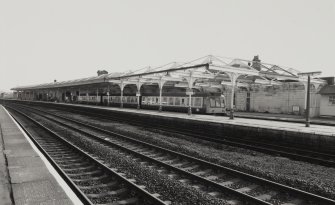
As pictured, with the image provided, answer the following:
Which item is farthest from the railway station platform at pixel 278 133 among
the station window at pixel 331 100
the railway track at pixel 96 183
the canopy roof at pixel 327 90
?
the station window at pixel 331 100

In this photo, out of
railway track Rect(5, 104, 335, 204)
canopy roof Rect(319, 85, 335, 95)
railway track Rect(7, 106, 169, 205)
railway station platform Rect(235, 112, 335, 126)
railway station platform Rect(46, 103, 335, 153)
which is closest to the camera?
railway track Rect(7, 106, 169, 205)

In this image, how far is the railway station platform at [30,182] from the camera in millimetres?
4227

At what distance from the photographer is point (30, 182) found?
507 centimetres

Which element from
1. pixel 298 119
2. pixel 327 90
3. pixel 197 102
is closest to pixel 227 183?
pixel 298 119

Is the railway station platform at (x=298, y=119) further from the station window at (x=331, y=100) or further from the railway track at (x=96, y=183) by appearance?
the railway track at (x=96, y=183)

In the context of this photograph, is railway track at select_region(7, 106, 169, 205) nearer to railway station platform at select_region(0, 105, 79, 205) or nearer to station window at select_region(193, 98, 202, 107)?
railway station platform at select_region(0, 105, 79, 205)

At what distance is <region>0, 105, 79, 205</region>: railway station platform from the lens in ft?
13.9

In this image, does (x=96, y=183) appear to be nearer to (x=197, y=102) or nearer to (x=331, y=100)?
(x=197, y=102)

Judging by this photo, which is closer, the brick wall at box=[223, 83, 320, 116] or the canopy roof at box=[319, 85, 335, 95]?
the canopy roof at box=[319, 85, 335, 95]

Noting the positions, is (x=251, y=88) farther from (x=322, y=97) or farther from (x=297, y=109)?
(x=322, y=97)

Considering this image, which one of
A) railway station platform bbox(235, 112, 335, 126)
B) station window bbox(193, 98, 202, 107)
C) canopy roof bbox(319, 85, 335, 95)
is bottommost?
railway station platform bbox(235, 112, 335, 126)

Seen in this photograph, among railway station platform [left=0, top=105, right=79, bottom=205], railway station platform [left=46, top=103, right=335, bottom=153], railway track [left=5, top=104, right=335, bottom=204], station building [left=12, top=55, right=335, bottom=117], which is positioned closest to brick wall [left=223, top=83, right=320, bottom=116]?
station building [left=12, top=55, right=335, bottom=117]

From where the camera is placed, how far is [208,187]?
6.23 meters

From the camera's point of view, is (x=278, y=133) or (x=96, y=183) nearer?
(x=96, y=183)
